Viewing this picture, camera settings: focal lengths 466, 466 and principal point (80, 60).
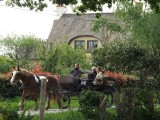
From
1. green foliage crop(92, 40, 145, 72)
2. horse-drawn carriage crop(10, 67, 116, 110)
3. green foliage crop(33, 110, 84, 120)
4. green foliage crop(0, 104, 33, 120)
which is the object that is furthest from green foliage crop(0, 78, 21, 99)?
green foliage crop(0, 104, 33, 120)

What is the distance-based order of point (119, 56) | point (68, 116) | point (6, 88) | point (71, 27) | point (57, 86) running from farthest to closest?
point (71, 27) → point (119, 56) → point (6, 88) → point (57, 86) → point (68, 116)

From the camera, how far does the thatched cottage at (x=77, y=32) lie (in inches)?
2501

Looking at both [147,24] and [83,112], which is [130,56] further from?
[83,112]

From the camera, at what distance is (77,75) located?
21.6 m

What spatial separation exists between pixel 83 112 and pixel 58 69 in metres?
18.5

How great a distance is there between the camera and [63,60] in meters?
42.6

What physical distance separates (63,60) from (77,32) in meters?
22.5

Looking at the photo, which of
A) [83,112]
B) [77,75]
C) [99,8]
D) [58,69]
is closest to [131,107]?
[83,112]

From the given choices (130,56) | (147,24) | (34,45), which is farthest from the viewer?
(34,45)

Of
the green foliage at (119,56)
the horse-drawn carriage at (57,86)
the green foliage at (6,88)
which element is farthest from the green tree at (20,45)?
the horse-drawn carriage at (57,86)

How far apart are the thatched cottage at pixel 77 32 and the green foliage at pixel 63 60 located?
54.5ft

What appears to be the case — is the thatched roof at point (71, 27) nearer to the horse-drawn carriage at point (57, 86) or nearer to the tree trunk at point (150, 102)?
the horse-drawn carriage at point (57, 86)

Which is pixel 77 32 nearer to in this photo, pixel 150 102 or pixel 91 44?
pixel 91 44

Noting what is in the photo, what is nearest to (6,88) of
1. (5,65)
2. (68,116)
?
(68,116)
